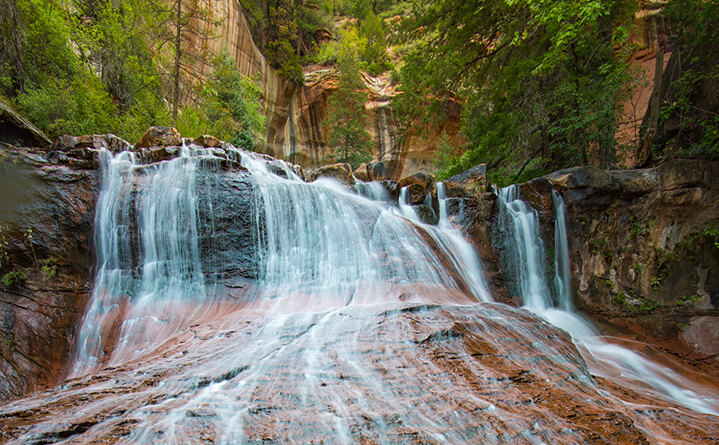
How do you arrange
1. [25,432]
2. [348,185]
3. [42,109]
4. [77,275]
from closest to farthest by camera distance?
[25,432] < [77,275] < [42,109] < [348,185]

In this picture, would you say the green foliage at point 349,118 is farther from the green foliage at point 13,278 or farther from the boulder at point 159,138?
the green foliage at point 13,278

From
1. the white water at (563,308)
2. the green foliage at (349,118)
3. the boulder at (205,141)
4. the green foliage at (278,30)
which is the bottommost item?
the white water at (563,308)

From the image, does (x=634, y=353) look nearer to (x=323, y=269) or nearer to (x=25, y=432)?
(x=323, y=269)

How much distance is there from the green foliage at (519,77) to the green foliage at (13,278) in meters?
8.78

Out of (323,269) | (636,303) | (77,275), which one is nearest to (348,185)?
(323,269)

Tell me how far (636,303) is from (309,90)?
21.4 metres

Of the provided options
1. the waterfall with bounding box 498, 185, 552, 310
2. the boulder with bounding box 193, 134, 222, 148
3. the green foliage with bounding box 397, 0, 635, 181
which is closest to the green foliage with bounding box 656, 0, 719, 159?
the green foliage with bounding box 397, 0, 635, 181

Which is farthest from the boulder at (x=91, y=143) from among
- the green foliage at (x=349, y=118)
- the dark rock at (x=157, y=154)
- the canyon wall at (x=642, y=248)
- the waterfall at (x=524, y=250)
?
the green foliage at (x=349, y=118)

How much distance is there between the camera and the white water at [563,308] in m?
3.58

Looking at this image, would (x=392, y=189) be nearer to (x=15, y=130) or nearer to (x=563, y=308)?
(x=563, y=308)

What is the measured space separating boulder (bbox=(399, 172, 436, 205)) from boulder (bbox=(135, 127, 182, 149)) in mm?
6884

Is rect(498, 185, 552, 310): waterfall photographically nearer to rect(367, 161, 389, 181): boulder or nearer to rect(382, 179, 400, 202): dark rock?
rect(382, 179, 400, 202): dark rock

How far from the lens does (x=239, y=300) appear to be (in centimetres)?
495

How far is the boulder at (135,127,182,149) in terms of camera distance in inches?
294
